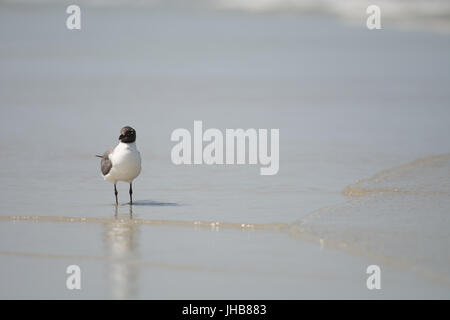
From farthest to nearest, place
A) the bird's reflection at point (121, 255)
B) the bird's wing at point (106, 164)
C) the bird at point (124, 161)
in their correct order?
the bird's wing at point (106, 164) < the bird at point (124, 161) < the bird's reflection at point (121, 255)

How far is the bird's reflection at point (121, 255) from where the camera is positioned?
207 inches

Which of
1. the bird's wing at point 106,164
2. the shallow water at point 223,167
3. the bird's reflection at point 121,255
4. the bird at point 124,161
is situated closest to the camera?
the bird's reflection at point 121,255

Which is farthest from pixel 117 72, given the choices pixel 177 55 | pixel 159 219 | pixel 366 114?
pixel 159 219

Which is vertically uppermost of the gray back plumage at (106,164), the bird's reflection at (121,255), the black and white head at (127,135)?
the black and white head at (127,135)

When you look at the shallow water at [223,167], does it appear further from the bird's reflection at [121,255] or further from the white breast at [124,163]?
the white breast at [124,163]

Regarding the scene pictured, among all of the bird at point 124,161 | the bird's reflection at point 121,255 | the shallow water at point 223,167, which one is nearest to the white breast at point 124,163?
the bird at point 124,161

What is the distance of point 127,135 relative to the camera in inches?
311

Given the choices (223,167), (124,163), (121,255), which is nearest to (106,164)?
(124,163)

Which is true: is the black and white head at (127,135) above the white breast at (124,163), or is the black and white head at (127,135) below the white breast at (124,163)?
above

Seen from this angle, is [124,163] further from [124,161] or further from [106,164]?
[106,164]

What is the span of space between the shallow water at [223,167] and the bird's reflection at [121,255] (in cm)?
2

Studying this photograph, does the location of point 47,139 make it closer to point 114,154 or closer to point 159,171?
point 159,171

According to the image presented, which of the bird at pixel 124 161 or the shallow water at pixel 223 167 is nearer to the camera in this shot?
the shallow water at pixel 223 167

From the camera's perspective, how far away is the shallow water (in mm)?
5598
